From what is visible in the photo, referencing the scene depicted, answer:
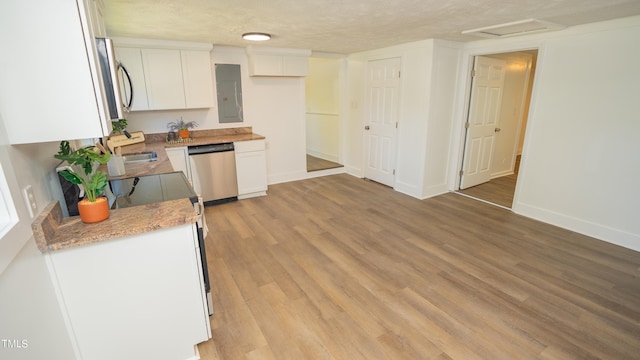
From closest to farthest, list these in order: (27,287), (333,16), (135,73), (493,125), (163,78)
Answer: (27,287), (333,16), (135,73), (163,78), (493,125)

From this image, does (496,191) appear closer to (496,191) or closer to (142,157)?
(496,191)

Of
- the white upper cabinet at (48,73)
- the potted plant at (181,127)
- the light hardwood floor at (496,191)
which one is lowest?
the light hardwood floor at (496,191)

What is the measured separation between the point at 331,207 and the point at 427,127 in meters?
1.77

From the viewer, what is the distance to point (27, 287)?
45.4 inches

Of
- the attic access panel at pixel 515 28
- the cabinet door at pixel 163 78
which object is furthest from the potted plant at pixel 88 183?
the attic access panel at pixel 515 28

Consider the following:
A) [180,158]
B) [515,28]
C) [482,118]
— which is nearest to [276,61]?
[180,158]

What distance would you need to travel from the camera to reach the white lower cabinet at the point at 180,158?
12.7ft

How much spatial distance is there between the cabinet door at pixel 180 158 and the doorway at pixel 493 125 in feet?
13.2

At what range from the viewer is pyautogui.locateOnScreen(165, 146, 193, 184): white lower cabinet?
386 cm

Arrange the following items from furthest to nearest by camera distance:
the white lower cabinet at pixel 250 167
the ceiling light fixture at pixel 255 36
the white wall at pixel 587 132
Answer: the white lower cabinet at pixel 250 167, the ceiling light fixture at pixel 255 36, the white wall at pixel 587 132

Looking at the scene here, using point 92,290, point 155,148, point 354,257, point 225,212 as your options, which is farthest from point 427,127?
point 92,290

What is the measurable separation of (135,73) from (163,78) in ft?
1.01

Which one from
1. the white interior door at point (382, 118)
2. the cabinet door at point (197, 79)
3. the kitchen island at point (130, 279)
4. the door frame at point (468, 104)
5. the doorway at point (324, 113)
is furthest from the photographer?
A: the doorway at point (324, 113)

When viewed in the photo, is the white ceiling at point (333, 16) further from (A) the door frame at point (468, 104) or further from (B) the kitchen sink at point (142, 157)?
(B) the kitchen sink at point (142, 157)
